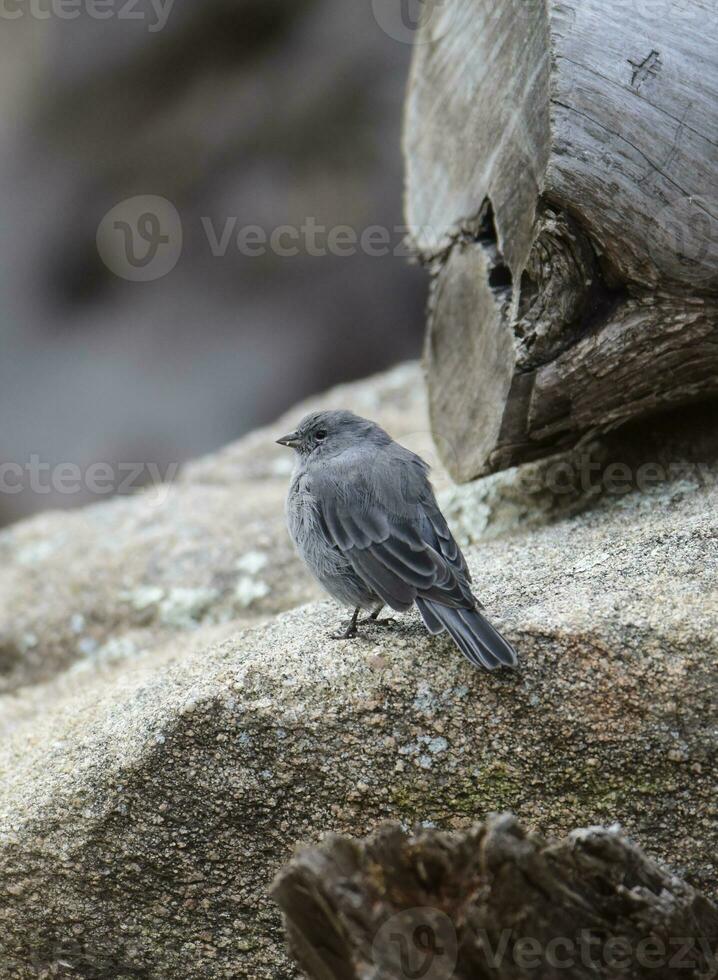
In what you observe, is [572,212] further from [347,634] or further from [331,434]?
[347,634]

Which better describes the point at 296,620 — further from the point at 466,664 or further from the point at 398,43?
the point at 398,43

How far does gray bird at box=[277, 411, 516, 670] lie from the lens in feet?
10.5

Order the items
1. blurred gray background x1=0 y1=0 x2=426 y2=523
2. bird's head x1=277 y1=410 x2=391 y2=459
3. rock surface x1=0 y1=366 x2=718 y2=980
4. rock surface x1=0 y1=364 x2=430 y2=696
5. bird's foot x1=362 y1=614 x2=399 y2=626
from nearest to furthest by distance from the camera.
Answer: rock surface x1=0 y1=366 x2=718 y2=980, bird's foot x1=362 y1=614 x2=399 y2=626, bird's head x1=277 y1=410 x2=391 y2=459, rock surface x1=0 y1=364 x2=430 y2=696, blurred gray background x1=0 y1=0 x2=426 y2=523

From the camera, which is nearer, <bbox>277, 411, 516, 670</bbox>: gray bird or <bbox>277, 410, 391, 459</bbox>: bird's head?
<bbox>277, 411, 516, 670</bbox>: gray bird

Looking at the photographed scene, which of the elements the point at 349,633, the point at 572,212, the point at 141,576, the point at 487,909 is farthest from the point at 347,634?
the point at 141,576

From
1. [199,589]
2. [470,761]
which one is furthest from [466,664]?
[199,589]

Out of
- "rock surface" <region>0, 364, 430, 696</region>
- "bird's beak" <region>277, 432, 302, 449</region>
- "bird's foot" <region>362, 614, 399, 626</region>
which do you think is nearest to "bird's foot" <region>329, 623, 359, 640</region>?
"bird's foot" <region>362, 614, 399, 626</region>

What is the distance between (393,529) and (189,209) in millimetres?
6559

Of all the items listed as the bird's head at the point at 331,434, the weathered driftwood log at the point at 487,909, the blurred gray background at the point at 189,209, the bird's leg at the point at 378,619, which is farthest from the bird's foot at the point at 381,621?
the blurred gray background at the point at 189,209

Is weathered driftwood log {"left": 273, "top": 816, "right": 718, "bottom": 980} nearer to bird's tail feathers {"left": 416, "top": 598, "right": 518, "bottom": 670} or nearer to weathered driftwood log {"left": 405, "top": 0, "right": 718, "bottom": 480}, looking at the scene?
bird's tail feathers {"left": 416, "top": 598, "right": 518, "bottom": 670}

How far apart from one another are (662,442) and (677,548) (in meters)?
0.74

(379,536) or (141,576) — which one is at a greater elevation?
(379,536)

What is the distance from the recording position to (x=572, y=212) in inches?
128

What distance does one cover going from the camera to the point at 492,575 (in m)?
3.79
